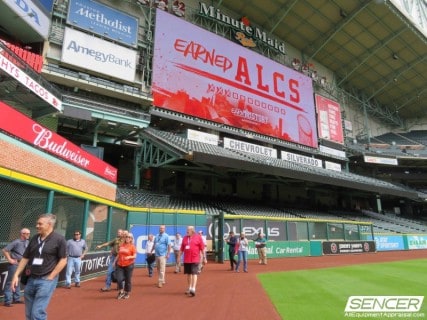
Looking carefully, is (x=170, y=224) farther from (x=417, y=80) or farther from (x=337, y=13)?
(x=417, y=80)

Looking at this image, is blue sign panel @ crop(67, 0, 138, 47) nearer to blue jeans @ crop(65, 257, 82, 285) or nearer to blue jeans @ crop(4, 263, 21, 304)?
blue jeans @ crop(65, 257, 82, 285)

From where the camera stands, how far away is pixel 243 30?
39.0 m

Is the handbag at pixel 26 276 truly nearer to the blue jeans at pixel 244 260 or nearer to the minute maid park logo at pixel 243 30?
the blue jeans at pixel 244 260

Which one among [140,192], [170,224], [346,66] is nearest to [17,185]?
[170,224]

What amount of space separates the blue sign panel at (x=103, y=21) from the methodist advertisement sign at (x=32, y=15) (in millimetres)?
1871

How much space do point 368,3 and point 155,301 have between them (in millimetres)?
41009

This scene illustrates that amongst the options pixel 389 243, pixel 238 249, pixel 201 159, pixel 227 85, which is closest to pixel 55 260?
pixel 238 249

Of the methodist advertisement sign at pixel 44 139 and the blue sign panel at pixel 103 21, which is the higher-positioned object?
the blue sign panel at pixel 103 21

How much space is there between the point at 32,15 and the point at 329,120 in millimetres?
35090

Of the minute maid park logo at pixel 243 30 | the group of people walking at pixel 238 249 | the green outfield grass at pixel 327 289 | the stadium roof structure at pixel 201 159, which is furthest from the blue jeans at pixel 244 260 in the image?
the minute maid park logo at pixel 243 30

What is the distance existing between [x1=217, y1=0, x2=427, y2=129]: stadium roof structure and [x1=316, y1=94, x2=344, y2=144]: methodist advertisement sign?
20.5 feet

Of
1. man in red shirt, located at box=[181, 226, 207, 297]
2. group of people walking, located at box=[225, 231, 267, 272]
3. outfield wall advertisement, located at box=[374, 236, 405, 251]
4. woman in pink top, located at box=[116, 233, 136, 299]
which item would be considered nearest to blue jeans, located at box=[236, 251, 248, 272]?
group of people walking, located at box=[225, 231, 267, 272]

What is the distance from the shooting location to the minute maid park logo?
120 feet

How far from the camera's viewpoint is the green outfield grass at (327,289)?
6908 mm
